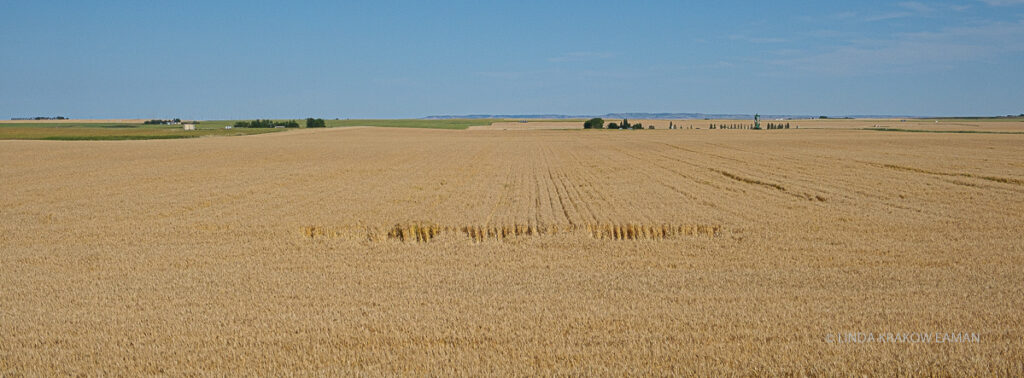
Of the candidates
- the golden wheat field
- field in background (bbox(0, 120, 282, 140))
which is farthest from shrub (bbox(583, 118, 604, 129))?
the golden wheat field

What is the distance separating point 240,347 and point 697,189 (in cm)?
1754

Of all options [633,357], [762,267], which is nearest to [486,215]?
[762,267]

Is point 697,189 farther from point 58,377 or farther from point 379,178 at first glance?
point 58,377

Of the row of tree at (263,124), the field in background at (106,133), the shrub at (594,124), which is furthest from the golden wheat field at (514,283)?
the row of tree at (263,124)

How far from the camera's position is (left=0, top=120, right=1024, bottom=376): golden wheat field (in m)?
6.62

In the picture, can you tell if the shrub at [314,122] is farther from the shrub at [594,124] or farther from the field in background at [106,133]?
the shrub at [594,124]

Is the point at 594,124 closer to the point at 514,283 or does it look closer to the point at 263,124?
the point at 263,124

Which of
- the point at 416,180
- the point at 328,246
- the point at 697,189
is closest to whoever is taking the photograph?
the point at 328,246

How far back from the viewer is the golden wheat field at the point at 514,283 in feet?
21.7

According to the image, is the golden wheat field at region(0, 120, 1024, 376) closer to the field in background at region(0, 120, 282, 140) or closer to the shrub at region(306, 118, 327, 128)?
the field in background at region(0, 120, 282, 140)

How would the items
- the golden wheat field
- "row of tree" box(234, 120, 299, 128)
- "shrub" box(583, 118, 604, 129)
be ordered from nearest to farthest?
the golden wheat field, "shrub" box(583, 118, 604, 129), "row of tree" box(234, 120, 299, 128)

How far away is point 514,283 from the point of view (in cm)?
952

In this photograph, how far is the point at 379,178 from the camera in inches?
1097

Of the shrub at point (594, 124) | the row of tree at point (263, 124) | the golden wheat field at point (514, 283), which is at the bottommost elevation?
the golden wheat field at point (514, 283)
